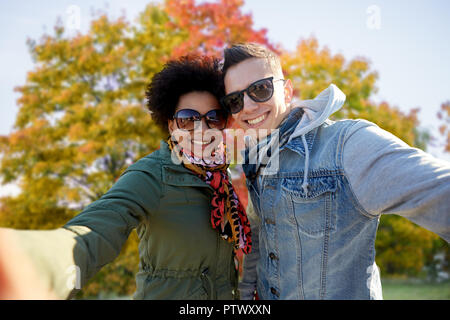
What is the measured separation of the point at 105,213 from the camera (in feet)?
4.71

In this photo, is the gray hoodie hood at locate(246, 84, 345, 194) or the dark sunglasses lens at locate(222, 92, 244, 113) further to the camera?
the dark sunglasses lens at locate(222, 92, 244, 113)

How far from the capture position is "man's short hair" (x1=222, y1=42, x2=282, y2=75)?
205cm

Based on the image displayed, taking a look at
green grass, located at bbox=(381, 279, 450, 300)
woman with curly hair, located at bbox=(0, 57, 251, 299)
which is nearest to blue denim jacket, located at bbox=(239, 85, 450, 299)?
woman with curly hair, located at bbox=(0, 57, 251, 299)

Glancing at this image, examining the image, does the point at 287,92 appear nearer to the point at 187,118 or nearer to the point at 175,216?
the point at 187,118

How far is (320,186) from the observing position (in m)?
1.60

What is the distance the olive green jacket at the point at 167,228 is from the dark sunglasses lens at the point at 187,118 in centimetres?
19

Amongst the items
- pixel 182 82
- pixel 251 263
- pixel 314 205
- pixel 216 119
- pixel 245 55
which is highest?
pixel 245 55

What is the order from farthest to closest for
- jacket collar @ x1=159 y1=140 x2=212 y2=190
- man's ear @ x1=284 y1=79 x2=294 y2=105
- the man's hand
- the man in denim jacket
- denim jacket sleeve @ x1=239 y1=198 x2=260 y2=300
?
denim jacket sleeve @ x1=239 y1=198 x2=260 y2=300 → man's ear @ x1=284 y1=79 x2=294 y2=105 → jacket collar @ x1=159 y1=140 x2=212 y2=190 → the man in denim jacket → the man's hand

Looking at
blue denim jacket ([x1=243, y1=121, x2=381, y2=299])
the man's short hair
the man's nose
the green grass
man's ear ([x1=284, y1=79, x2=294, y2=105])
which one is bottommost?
the green grass

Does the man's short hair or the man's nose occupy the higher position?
the man's short hair

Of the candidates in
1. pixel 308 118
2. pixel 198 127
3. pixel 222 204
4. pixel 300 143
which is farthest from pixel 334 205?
pixel 198 127

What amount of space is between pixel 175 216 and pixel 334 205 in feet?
2.75

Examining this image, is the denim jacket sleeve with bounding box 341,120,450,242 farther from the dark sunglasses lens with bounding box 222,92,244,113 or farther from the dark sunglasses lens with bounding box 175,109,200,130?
the dark sunglasses lens with bounding box 175,109,200,130

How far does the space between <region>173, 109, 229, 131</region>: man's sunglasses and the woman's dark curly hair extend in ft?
0.55
